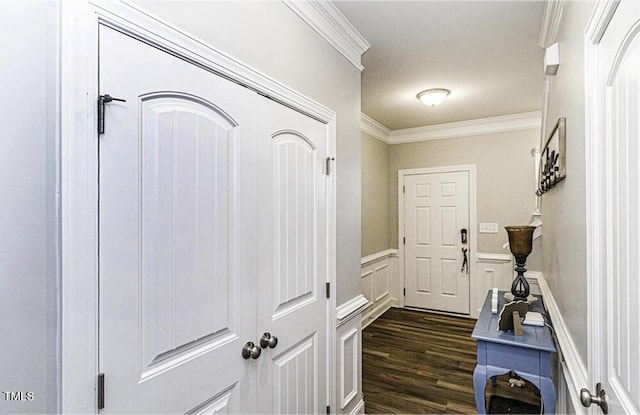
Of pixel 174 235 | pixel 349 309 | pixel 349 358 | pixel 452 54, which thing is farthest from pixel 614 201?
pixel 452 54

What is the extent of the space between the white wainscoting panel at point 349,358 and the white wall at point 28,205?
1.54 m

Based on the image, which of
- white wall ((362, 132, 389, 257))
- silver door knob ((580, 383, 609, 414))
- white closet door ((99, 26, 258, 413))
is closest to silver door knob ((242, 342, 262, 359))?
white closet door ((99, 26, 258, 413))

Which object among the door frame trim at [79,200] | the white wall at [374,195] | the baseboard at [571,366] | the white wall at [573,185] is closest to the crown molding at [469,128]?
the white wall at [374,195]

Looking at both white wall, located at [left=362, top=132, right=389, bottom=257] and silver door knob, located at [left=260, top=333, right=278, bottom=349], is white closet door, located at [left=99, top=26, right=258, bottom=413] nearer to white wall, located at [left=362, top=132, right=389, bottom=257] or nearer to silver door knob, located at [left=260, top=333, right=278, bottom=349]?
silver door knob, located at [left=260, top=333, right=278, bottom=349]

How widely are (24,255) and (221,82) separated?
0.80m

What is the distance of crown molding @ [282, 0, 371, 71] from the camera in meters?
1.74

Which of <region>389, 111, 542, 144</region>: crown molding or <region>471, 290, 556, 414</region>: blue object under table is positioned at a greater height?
<region>389, 111, 542, 144</region>: crown molding

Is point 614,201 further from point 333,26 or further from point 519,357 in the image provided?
point 333,26

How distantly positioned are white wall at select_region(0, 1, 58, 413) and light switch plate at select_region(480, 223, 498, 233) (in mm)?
4784

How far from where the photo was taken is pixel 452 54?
257 cm

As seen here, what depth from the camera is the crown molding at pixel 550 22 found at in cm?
175

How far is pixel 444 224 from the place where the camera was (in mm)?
4906

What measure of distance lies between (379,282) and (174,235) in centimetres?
408

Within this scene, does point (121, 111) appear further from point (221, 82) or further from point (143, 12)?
point (221, 82)
